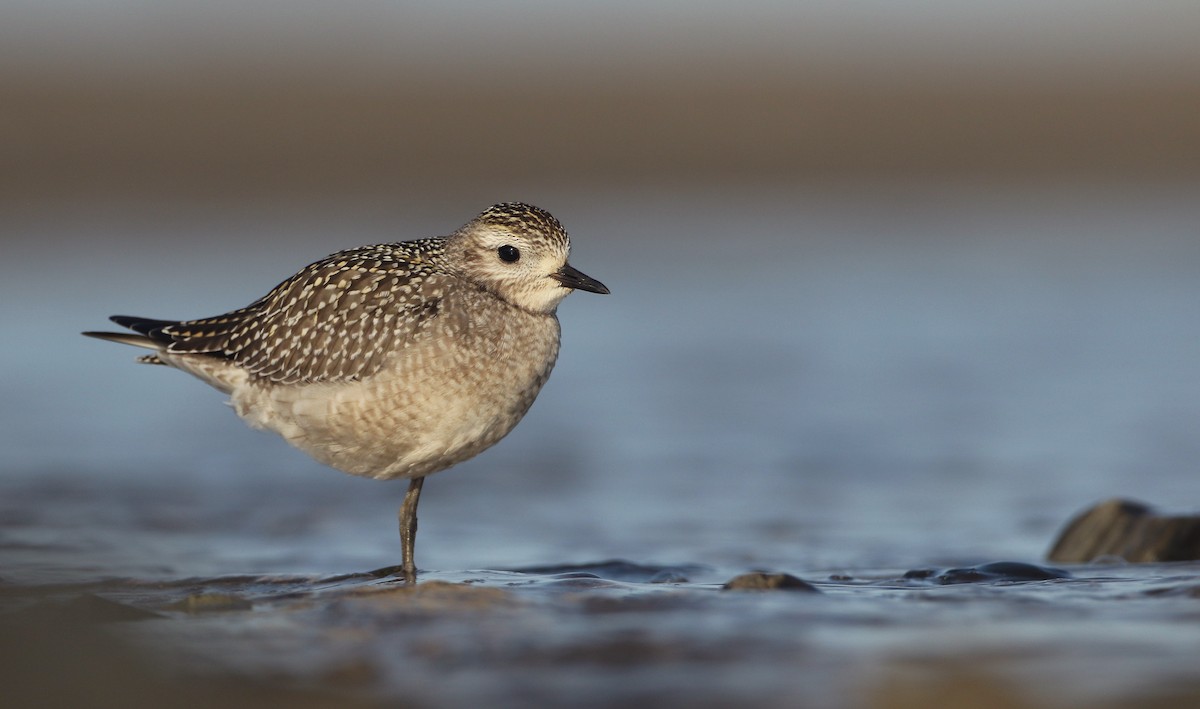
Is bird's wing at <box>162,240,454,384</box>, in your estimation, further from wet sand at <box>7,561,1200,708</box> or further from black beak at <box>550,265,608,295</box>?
wet sand at <box>7,561,1200,708</box>

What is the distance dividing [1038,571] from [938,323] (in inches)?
368

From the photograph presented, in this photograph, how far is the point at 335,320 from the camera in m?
7.43

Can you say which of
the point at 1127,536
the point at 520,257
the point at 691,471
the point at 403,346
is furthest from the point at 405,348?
the point at 691,471

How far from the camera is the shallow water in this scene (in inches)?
216

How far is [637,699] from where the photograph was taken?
4.90m

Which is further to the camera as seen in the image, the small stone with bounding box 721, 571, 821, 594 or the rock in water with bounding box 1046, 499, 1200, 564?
the rock in water with bounding box 1046, 499, 1200, 564

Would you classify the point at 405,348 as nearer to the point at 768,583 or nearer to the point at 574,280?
the point at 574,280

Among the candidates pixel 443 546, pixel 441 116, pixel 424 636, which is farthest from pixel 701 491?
pixel 441 116

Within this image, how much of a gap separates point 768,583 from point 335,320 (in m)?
2.45

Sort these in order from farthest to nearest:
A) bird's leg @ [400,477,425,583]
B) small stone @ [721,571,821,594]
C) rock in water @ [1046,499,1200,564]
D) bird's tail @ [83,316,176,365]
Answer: bird's tail @ [83,316,176,365]
rock in water @ [1046,499,1200,564]
bird's leg @ [400,477,425,583]
small stone @ [721,571,821,594]

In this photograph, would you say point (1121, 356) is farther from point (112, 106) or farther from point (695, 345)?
point (112, 106)

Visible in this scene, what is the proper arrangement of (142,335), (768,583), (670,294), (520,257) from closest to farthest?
(768,583) < (520,257) < (142,335) < (670,294)

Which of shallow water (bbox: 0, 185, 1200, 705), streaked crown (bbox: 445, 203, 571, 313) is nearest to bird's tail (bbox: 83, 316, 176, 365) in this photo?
shallow water (bbox: 0, 185, 1200, 705)

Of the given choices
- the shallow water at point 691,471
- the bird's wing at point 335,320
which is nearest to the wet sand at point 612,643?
the shallow water at point 691,471
